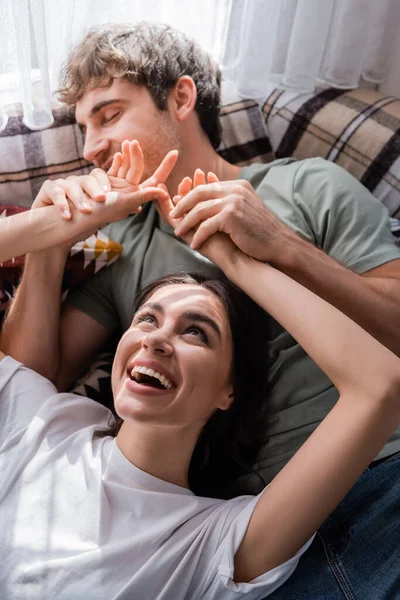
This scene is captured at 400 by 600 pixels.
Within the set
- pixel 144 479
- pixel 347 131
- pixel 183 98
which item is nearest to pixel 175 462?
pixel 144 479

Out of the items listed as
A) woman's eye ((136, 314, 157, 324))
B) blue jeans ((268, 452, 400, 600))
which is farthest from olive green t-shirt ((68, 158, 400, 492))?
woman's eye ((136, 314, 157, 324))

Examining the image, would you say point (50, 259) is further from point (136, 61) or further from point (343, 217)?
point (343, 217)

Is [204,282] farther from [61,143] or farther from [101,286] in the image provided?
[61,143]

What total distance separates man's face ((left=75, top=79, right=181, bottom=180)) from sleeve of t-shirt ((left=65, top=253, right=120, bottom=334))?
29cm

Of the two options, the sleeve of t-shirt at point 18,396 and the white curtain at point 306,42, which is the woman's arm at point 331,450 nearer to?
the sleeve of t-shirt at point 18,396

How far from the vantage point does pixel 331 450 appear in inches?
40.7

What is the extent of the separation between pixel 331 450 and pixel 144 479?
0.38 m

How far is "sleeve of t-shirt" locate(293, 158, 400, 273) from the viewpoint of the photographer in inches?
58.4

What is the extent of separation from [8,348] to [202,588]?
2.46ft

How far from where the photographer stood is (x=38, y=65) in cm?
161

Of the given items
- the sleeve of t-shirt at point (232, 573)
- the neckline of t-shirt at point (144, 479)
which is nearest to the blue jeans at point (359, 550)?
the sleeve of t-shirt at point (232, 573)

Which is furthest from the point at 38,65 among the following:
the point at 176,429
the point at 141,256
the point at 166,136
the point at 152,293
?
the point at 176,429

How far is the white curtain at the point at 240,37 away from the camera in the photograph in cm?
153

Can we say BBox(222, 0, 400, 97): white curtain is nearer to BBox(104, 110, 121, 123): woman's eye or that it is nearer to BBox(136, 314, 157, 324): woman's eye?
BBox(104, 110, 121, 123): woman's eye
